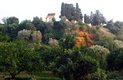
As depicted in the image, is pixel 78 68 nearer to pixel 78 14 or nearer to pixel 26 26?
pixel 26 26

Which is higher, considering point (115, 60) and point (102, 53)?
point (102, 53)

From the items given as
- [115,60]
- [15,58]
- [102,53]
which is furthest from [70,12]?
[15,58]

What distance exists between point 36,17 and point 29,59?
44.3 meters

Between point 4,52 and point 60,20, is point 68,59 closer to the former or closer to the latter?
point 4,52

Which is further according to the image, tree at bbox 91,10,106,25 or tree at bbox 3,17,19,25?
tree at bbox 91,10,106,25

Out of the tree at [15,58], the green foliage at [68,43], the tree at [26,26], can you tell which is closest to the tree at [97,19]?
the tree at [26,26]

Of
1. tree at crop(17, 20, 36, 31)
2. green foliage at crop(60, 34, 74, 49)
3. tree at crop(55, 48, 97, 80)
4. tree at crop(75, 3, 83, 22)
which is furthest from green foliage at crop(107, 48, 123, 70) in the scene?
tree at crop(75, 3, 83, 22)

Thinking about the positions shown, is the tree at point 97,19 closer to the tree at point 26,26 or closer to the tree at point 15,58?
the tree at point 26,26

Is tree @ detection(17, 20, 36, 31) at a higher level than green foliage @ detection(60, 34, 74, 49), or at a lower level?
higher

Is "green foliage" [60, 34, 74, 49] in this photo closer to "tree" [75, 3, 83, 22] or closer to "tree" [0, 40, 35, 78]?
"tree" [0, 40, 35, 78]

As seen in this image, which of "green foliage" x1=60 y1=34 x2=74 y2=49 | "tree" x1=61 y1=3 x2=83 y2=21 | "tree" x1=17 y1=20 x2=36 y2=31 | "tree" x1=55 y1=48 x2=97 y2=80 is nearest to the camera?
"tree" x1=55 y1=48 x2=97 y2=80

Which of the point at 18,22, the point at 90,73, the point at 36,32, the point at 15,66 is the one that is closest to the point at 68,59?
the point at 90,73

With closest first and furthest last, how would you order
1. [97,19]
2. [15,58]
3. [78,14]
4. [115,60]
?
[15,58] < [115,60] < [78,14] < [97,19]

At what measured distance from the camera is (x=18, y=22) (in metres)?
109
